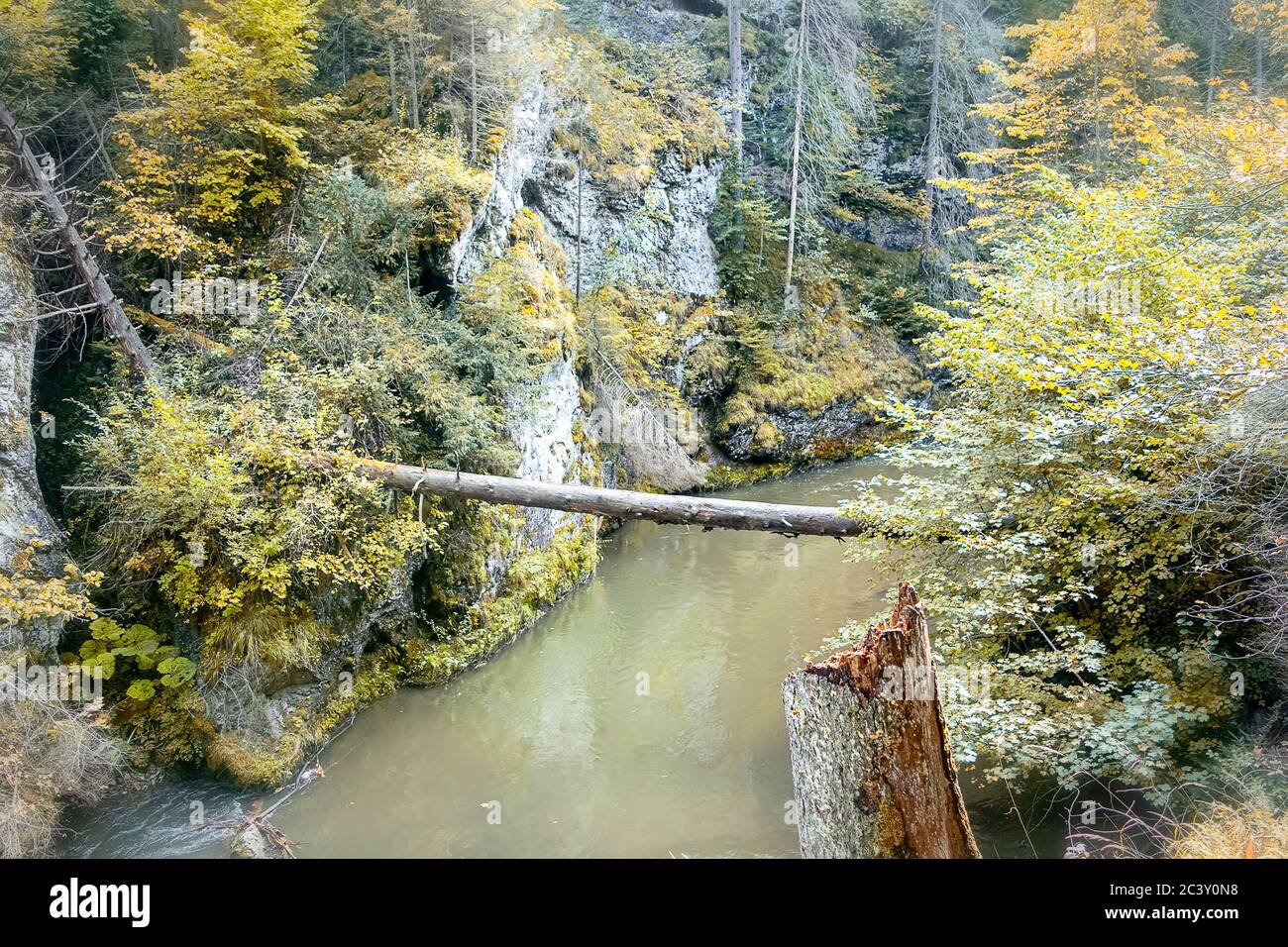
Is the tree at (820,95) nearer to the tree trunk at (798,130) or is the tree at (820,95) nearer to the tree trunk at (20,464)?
the tree trunk at (798,130)

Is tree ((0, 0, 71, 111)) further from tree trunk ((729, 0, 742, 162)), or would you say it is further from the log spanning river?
tree trunk ((729, 0, 742, 162))

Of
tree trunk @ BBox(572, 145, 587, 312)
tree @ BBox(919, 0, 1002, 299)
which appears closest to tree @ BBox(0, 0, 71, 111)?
tree trunk @ BBox(572, 145, 587, 312)

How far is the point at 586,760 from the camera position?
6688 mm

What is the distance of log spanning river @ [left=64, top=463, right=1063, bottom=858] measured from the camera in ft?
18.2

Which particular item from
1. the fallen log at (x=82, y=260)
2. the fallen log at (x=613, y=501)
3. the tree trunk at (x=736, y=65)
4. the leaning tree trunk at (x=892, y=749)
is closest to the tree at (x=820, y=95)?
the tree trunk at (x=736, y=65)

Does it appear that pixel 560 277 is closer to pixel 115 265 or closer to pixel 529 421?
pixel 529 421

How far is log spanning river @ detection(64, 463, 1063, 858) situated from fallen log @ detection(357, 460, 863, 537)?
2049mm

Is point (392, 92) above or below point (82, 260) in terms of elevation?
above

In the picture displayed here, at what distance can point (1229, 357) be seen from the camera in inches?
186

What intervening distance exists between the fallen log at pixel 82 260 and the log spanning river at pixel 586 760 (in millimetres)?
4250

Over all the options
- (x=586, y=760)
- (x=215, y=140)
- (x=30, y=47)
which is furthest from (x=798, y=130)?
(x=586, y=760)

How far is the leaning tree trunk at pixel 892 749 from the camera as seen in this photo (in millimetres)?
3004

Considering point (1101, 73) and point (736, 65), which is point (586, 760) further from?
point (1101, 73)

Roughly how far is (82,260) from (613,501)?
20.2ft
